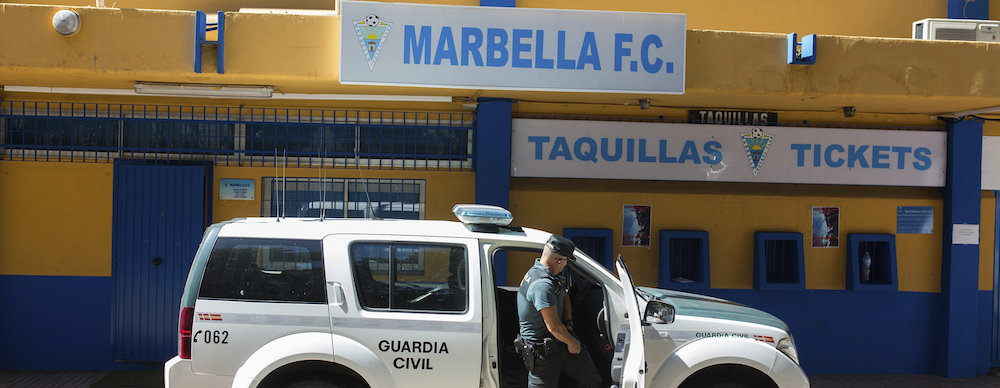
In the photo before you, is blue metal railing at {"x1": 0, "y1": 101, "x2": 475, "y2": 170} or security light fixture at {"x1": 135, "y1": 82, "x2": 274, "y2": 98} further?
blue metal railing at {"x1": 0, "y1": 101, "x2": 475, "y2": 170}

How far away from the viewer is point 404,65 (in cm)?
637

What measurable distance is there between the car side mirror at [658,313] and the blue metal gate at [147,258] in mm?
4796

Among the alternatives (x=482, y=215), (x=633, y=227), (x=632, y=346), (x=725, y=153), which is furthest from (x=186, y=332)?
(x=725, y=153)

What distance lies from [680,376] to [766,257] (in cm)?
383

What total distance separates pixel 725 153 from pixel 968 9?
11.0 feet

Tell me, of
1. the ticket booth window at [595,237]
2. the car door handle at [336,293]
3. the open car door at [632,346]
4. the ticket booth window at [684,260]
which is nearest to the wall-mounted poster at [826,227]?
the ticket booth window at [684,260]

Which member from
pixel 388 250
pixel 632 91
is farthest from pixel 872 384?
pixel 388 250

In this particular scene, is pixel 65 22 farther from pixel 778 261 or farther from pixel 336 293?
pixel 778 261

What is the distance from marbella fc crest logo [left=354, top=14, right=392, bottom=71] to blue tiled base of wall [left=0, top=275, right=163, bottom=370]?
12.0 ft

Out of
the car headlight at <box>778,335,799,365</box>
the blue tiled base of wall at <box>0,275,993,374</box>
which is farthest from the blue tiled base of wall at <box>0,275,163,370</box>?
the car headlight at <box>778,335,799,365</box>

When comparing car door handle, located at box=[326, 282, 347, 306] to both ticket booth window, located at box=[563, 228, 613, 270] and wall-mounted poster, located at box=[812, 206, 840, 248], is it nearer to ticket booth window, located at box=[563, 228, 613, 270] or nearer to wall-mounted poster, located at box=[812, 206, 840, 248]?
ticket booth window, located at box=[563, 228, 613, 270]

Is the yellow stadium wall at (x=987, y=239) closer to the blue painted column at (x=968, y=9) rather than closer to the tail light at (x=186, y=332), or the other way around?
the blue painted column at (x=968, y=9)

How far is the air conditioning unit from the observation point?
7211mm

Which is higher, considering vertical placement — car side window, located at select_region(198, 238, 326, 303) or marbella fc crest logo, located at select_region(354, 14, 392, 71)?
marbella fc crest logo, located at select_region(354, 14, 392, 71)
